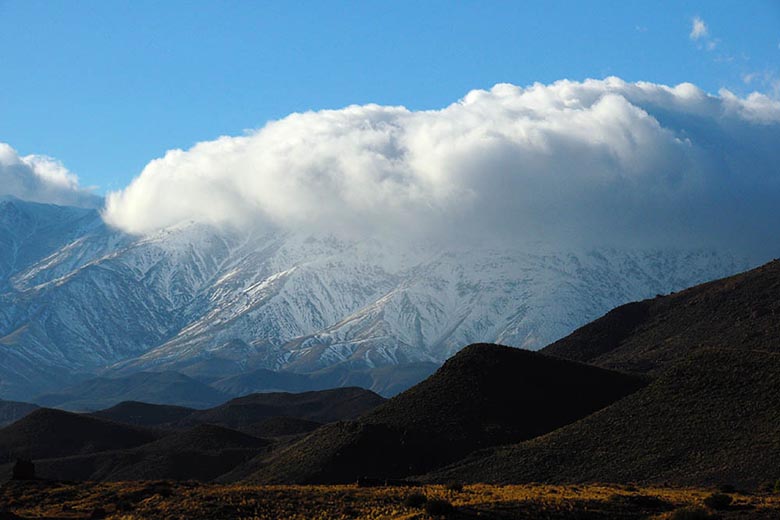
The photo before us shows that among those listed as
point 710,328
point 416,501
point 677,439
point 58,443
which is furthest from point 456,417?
point 58,443

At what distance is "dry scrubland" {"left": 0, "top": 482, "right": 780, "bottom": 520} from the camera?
62.3 m

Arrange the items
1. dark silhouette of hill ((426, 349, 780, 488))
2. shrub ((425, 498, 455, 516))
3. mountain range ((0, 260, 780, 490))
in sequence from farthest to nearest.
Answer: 1. mountain range ((0, 260, 780, 490))
2. dark silhouette of hill ((426, 349, 780, 488))
3. shrub ((425, 498, 455, 516))

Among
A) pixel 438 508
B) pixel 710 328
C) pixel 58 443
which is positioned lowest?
pixel 438 508

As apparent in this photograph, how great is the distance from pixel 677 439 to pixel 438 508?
46.7 metres

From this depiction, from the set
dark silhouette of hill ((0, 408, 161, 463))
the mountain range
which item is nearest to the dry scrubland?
the mountain range

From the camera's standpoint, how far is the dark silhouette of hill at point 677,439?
92.0m

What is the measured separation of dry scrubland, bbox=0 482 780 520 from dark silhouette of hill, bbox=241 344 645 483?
3920 cm

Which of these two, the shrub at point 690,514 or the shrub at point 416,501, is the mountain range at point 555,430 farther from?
the shrub at point 416,501

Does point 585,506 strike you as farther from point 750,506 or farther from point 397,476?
point 397,476

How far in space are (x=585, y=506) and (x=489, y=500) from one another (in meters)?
6.18

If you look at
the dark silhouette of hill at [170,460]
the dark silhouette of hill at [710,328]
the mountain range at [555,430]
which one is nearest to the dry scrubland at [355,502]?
the mountain range at [555,430]

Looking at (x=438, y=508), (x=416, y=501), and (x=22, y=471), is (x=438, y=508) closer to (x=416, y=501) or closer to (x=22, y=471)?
(x=416, y=501)

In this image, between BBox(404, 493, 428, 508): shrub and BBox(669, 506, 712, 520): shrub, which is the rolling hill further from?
BBox(404, 493, 428, 508): shrub

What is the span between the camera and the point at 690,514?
190 ft
